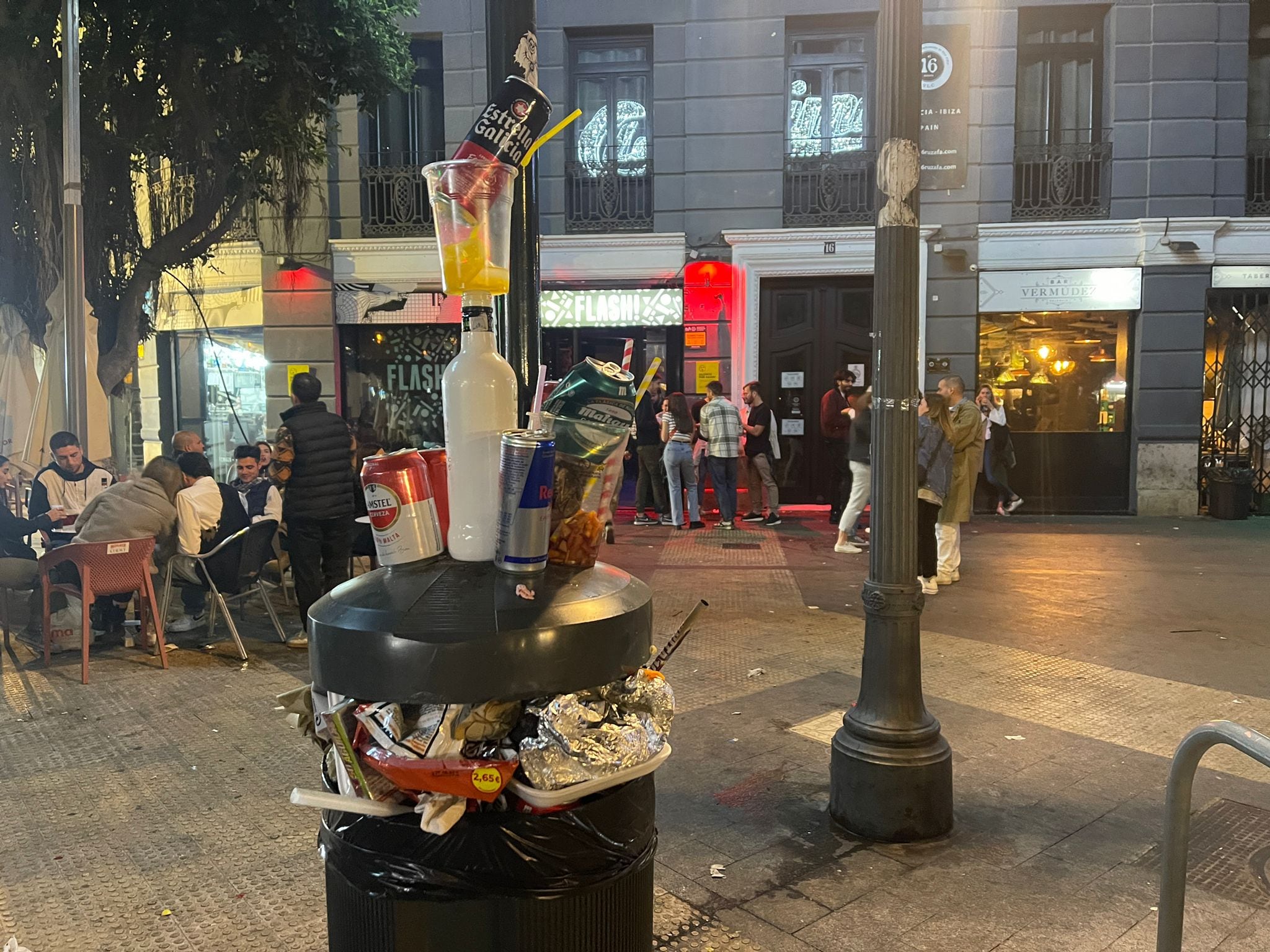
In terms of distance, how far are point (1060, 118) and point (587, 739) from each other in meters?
14.6

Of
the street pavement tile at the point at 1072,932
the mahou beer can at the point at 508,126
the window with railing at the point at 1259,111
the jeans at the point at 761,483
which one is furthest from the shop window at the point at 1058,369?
the mahou beer can at the point at 508,126

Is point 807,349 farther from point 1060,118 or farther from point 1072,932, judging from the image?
point 1072,932

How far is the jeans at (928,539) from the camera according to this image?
795 cm

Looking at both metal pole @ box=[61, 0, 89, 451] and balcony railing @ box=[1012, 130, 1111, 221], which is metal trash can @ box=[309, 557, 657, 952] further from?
balcony railing @ box=[1012, 130, 1111, 221]

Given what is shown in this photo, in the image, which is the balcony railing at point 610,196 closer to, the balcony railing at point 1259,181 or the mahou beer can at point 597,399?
the balcony railing at point 1259,181

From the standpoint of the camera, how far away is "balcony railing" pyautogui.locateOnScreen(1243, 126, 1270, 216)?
13.4 metres

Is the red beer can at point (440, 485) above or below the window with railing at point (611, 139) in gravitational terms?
below

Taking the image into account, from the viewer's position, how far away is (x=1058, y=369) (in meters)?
13.8

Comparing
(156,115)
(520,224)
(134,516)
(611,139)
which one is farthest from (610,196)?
(520,224)

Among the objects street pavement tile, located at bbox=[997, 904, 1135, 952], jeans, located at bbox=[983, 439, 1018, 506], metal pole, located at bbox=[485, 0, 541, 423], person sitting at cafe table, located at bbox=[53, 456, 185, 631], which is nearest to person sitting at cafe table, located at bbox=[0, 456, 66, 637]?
person sitting at cafe table, located at bbox=[53, 456, 185, 631]

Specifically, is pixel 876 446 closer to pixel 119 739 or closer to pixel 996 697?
pixel 996 697

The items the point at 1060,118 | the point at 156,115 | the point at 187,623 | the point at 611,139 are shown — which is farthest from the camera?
the point at 611,139

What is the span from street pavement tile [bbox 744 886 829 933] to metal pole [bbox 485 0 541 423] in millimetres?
1906

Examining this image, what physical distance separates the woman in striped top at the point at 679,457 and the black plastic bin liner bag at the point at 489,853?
1033cm
